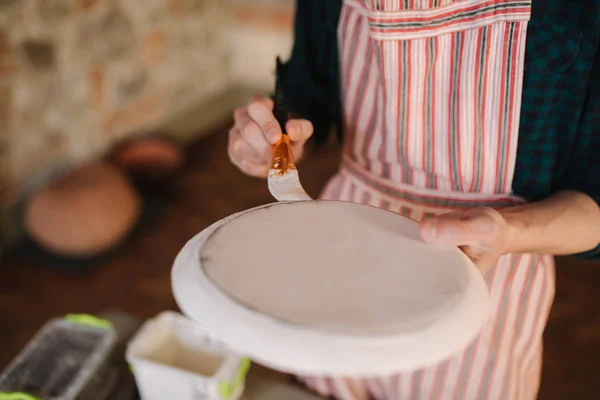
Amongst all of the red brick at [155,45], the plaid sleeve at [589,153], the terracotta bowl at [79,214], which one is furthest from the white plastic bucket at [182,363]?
the red brick at [155,45]

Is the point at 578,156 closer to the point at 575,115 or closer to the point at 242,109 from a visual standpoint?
the point at 575,115

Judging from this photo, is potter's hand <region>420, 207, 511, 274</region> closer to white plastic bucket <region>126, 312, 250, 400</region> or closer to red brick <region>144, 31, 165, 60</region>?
white plastic bucket <region>126, 312, 250, 400</region>

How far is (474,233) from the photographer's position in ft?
1.90

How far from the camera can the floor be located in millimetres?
1913

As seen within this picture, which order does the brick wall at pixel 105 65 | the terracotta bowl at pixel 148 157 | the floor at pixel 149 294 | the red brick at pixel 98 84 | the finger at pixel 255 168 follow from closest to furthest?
1. the finger at pixel 255 168
2. the floor at pixel 149 294
3. the brick wall at pixel 105 65
4. the red brick at pixel 98 84
5. the terracotta bowl at pixel 148 157

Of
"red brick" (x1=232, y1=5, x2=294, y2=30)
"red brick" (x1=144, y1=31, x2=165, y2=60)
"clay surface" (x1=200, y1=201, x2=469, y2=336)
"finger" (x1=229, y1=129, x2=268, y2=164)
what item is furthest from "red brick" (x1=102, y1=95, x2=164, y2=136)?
"clay surface" (x1=200, y1=201, x2=469, y2=336)

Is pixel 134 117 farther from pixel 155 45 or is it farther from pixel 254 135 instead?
pixel 254 135

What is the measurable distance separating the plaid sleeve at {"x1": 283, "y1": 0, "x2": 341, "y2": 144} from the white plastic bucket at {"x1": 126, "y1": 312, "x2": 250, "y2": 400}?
1.36 ft

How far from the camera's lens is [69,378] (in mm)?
995

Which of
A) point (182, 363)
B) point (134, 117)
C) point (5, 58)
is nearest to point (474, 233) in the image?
point (182, 363)

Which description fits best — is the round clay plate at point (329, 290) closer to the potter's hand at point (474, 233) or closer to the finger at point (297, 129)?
the potter's hand at point (474, 233)

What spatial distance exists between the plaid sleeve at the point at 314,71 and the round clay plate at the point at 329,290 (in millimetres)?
352

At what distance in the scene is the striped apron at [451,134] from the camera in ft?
2.31

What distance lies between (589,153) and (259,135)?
44cm
